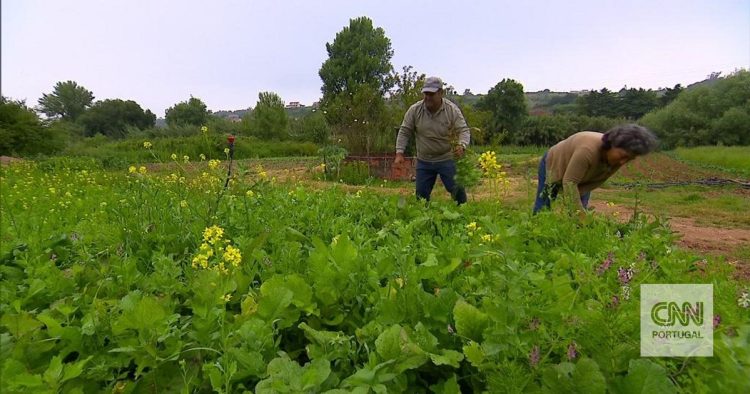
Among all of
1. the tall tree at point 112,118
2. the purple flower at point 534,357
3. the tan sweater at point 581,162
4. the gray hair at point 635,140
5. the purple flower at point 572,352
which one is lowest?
the purple flower at point 572,352

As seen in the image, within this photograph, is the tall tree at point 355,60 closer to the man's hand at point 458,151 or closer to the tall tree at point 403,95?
the tall tree at point 403,95

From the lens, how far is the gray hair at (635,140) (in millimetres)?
3391

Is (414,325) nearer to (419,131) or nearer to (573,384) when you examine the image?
(573,384)

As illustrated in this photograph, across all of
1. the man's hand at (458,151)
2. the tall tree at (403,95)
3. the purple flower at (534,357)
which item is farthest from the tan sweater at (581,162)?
the tall tree at (403,95)

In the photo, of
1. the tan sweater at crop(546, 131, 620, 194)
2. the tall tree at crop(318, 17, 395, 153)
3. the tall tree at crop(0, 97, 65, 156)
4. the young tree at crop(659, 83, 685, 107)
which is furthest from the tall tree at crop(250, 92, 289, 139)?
the young tree at crop(659, 83, 685, 107)

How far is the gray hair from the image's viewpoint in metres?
3.39

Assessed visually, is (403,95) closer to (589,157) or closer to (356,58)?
(589,157)

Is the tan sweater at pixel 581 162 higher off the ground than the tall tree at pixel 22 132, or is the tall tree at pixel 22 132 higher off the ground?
the tall tree at pixel 22 132

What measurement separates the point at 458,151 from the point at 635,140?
1312 millimetres

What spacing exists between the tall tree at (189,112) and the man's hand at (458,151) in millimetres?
67059

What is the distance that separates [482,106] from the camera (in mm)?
53094

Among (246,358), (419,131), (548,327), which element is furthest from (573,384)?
(419,131)

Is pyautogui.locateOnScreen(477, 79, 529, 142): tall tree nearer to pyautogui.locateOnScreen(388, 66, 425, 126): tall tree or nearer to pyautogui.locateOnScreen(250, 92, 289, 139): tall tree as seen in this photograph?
pyautogui.locateOnScreen(250, 92, 289, 139): tall tree

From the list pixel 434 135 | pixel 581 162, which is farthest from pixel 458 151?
pixel 434 135
